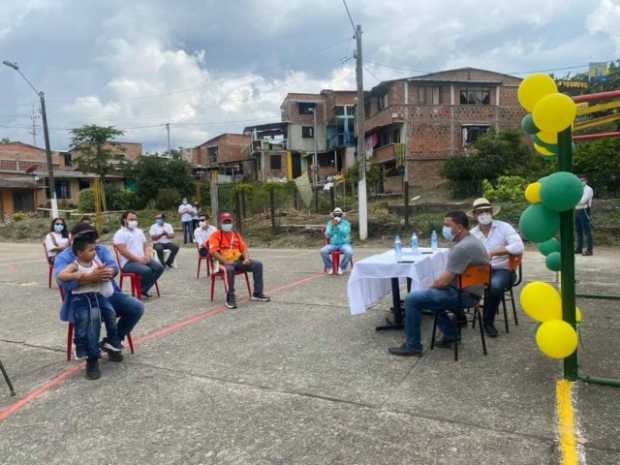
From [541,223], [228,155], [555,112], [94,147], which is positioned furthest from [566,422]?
[228,155]

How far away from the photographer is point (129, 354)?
15.7ft

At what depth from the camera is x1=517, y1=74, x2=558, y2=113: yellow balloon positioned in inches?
138

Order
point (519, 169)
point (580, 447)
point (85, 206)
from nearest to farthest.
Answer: point (580, 447) → point (519, 169) → point (85, 206)

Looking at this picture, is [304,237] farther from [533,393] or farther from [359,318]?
[533,393]

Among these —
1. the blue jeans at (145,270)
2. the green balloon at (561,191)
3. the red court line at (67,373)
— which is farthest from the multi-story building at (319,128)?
the green balloon at (561,191)

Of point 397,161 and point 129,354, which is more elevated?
point 397,161

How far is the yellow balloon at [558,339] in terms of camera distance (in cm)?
333

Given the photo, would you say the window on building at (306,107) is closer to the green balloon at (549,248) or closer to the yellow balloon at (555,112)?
the green balloon at (549,248)

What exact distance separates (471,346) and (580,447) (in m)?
1.87

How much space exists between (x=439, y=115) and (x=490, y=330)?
25.6m

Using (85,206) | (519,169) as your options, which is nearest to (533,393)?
(519,169)

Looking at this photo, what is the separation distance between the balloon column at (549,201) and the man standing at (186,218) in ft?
45.2

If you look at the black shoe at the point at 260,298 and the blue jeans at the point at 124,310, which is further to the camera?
the black shoe at the point at 260,298

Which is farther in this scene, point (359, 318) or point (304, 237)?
point (304, 237)
